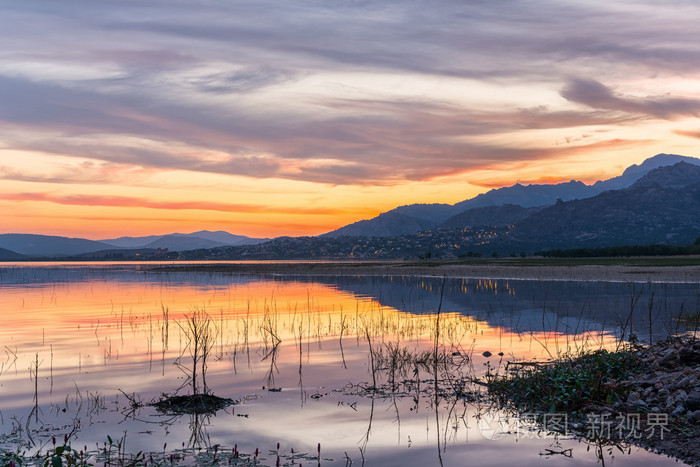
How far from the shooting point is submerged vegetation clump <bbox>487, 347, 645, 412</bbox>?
15.5m

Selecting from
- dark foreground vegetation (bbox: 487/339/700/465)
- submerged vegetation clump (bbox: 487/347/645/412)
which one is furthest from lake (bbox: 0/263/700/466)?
submerged vegetation clump (bbox: 487/347/645/412)

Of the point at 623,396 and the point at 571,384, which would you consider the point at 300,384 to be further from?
the point at 623,396

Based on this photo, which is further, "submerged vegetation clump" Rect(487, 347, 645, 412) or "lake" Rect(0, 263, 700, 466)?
"submerged vegetation clump" Rect(487, 347, 645, 412)

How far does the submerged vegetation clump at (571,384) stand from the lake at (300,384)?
0.96 metres

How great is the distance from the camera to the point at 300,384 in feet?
63.6

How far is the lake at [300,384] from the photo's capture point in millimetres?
12977

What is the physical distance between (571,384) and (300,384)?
8272 mm

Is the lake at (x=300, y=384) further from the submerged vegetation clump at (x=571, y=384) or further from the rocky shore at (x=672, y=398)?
the submerged vegetation clump at (x=571, y=384)

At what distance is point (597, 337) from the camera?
27453 mm

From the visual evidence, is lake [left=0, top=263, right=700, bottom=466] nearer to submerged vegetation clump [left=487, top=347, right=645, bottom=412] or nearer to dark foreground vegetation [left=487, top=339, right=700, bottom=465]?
dark foreground vegetation [left=487, top=339, right=700, bottom=465]

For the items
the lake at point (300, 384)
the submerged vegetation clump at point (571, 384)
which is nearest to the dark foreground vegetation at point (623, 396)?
the submerged vegetation clump at point (571, 384)

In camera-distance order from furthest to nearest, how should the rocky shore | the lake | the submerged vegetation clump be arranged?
the submerged vegetation clump < the lake < the rocky shore

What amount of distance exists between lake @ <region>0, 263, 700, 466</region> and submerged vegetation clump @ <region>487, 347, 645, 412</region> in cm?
96

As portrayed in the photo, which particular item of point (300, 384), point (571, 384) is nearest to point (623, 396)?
point (571, 384)
